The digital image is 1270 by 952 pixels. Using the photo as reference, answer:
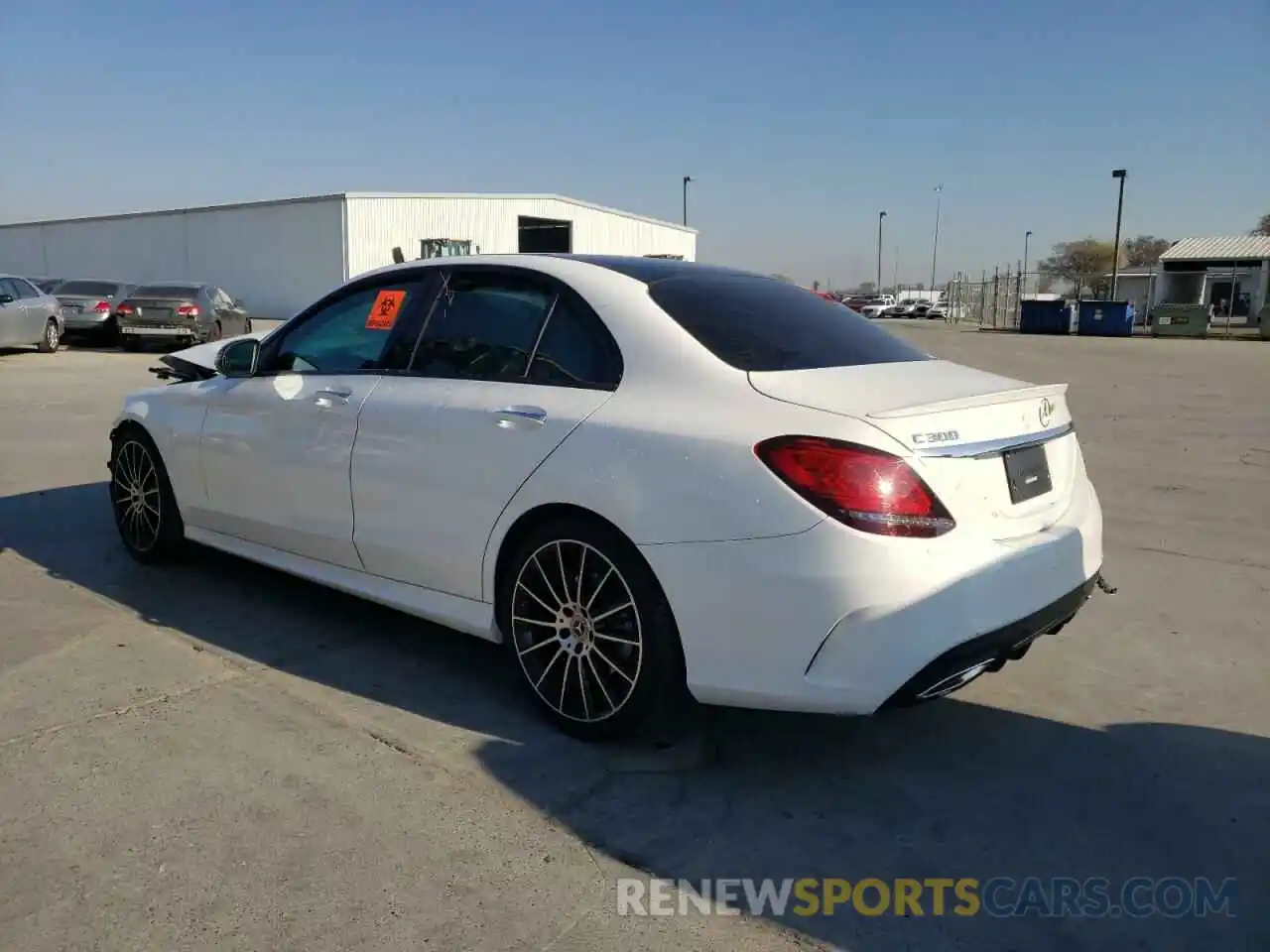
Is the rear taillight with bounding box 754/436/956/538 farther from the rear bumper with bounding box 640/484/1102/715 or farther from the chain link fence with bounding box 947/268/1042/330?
the chain link fence with bounding box 947/268/1042/330

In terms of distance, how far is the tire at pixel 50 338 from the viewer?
1978 cm

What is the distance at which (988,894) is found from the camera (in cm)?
264

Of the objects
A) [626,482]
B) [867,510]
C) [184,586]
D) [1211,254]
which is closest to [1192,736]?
[867,510]

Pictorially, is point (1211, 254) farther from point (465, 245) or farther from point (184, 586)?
point (184, 586)

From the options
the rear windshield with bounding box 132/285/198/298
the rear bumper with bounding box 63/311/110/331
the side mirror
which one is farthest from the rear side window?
the rear bumper with bounding box 63/311/110/331

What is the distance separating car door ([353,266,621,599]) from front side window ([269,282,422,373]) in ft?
0.69

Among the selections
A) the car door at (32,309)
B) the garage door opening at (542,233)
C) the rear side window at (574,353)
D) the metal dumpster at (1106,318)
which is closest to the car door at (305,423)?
the rear side window at (574,353)

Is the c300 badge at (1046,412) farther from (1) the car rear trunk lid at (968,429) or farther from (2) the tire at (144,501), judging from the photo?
(2) the tire at (144,501)

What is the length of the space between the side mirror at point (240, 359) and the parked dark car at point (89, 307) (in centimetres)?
1950

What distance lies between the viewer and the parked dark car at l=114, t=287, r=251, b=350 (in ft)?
67.7

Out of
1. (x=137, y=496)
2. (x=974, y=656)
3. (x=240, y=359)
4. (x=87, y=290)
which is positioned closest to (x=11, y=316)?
(x=87, y=290)

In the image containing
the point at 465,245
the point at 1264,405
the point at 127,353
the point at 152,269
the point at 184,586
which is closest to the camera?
the point at 184,586

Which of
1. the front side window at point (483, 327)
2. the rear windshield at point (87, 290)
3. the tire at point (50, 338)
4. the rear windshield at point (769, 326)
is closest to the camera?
the rear windshield at point (769, 326)

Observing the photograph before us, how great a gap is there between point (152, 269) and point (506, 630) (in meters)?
48.0
